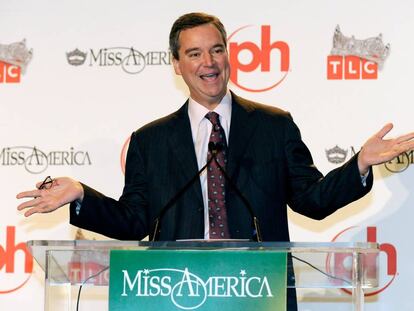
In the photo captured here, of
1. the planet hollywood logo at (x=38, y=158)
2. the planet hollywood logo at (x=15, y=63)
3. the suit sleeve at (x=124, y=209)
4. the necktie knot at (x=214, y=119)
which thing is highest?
the planet hollywood logo at (x=15, y=63)

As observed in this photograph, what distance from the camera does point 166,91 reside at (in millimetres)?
4215

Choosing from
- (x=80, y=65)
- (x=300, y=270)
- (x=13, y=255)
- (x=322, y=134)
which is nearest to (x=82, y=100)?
(x=80, y=65)

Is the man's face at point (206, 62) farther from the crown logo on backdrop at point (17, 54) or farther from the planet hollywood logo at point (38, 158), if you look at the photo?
the crown logo on backdrop at point (17, 54)

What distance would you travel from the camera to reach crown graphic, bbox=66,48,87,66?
4.30 m

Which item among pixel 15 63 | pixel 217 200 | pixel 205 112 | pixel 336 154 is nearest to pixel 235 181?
pixel 217 200

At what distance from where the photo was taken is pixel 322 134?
4.03 metres

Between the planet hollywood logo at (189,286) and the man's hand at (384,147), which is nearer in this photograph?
the planet hollywood logo at (189,286)

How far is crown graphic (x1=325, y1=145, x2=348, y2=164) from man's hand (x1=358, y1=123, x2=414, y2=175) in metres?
1.30

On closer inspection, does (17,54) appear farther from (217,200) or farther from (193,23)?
(217,200)

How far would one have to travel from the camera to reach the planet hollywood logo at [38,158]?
424 cm

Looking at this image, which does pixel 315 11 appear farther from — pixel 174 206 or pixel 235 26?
pixel 174 206

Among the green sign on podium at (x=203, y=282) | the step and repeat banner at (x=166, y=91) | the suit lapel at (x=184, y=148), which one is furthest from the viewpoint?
the step and repeat banner at (x=166, y=91)

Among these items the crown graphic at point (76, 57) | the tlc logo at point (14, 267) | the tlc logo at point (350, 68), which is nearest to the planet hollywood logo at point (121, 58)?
the crown graphic at point (76, 57)

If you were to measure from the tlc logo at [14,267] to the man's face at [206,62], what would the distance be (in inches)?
56.2
